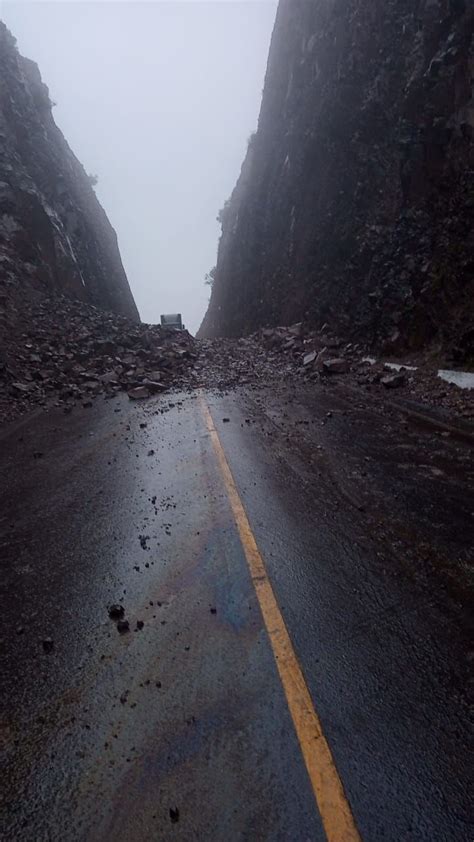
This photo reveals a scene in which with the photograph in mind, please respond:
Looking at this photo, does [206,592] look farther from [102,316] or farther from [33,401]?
[102,316]

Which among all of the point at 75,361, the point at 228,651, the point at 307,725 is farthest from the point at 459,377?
the point at 75,361

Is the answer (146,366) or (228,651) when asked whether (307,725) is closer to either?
(228,651)

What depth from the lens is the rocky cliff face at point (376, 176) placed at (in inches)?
450

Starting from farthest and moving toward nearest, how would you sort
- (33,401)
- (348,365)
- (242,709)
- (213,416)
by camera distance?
(348,365) < (33,401) < (213,416) < (242,709)

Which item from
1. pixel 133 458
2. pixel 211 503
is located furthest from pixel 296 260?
pixel 211 503

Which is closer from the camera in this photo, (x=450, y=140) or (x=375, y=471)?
(x=375, y=471)

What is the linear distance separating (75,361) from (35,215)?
11.2 m

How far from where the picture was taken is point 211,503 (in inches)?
190

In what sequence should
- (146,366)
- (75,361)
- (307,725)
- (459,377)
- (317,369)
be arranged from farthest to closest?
1. (146,366)
2. (75,361)
3. (317,369)
4. (459,377)
5. (307,725)

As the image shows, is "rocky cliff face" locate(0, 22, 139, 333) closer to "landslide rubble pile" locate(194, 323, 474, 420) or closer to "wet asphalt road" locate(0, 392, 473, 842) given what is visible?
"landslide rubble pile" locate(194, 323, 474, 420)

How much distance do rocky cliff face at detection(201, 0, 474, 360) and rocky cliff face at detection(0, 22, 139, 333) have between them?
37.9ft

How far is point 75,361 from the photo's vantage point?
14.1 metres

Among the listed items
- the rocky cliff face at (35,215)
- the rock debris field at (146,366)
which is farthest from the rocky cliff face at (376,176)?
the rocky cliff face at (35,215)

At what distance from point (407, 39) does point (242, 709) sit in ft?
63.2
